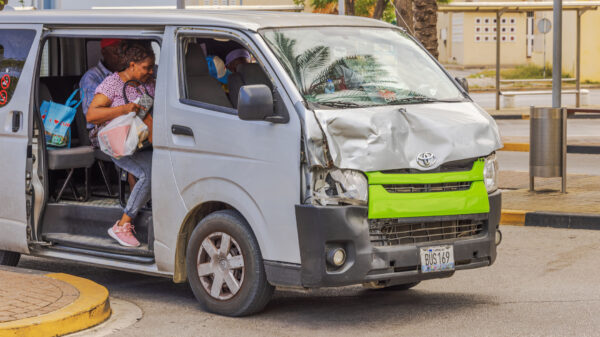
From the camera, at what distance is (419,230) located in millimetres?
7227

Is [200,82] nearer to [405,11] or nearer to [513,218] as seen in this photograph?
[513,218]

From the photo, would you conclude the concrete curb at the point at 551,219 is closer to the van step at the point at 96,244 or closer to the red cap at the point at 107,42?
the red cap at the point at 107,42

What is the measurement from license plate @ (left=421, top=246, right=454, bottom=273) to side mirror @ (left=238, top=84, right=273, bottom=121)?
1.31 meters

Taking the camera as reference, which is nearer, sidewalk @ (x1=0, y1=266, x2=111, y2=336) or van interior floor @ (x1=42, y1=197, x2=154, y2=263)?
sidewalk @ (x1=0, y1=266, x2=111, y2=336)

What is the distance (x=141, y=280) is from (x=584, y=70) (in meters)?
44.0

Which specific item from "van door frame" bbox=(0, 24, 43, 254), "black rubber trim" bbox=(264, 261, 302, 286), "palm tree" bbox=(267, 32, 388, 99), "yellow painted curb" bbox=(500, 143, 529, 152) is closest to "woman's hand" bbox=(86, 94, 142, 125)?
"van door frame" bbox=(0, 24, 43, 254)

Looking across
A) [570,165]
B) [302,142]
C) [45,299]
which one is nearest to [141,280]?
[45,299]

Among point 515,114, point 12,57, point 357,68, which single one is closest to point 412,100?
point 357,68

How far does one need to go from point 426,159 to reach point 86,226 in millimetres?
2976

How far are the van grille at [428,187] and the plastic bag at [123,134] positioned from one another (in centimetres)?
218

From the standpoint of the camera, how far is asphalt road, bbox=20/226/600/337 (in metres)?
7.04

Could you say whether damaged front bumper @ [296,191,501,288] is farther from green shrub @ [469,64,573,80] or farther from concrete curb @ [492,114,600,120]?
green shrub @ [469,64,573,80]

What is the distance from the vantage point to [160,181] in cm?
783

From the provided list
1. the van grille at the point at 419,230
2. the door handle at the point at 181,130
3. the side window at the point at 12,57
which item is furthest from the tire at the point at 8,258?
the van grille at the point at 419,230
